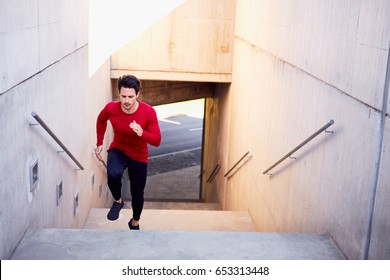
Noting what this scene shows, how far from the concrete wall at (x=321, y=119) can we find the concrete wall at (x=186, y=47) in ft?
7.47

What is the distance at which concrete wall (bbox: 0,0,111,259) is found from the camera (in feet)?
12.4

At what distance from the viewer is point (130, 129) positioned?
5027 mm

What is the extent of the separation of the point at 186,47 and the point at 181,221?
4920 mm

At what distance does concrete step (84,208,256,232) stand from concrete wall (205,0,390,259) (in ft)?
1.01

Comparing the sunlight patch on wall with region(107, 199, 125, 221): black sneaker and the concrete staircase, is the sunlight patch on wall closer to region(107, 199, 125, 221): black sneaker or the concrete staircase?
→ region(107, 199, 125, 221): black sneaker

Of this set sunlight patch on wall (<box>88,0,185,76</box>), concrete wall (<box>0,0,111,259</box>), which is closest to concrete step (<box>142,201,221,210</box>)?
sunlight patch on wall (<box>88,0,185,76</box>)

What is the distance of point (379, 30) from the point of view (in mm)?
3699

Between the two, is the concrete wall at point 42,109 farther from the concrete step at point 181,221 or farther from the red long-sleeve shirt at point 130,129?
the red long-sleeve shirt at point 130,129

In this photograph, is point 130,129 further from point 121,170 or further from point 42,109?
point 42,109

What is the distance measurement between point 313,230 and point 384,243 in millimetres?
1593

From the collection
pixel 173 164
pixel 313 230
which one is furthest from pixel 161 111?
pixel 313 230

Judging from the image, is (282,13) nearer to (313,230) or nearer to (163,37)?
(313,230)

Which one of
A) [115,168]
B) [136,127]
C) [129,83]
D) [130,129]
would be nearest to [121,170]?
[115,168]

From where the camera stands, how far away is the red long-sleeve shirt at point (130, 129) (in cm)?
492
